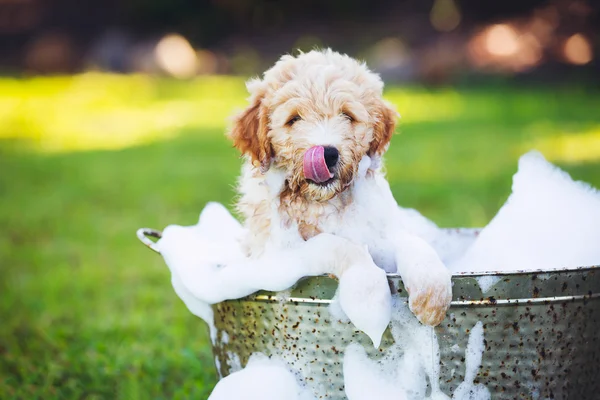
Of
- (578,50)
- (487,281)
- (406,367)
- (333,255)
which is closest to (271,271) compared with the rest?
(333,255)

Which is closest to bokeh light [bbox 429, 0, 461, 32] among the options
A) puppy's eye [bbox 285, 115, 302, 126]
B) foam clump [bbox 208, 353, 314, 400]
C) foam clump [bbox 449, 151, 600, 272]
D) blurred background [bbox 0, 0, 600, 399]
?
blurred background [bbox 0, 0, 600, 399]

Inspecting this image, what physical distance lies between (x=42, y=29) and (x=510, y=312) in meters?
17.0

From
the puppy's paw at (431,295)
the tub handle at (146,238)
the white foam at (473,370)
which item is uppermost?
the tub handle at (146,238)

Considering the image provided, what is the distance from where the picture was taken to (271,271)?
2094mm

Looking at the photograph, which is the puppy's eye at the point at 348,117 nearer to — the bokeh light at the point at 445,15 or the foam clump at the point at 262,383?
the foam clump at the point at 262,383

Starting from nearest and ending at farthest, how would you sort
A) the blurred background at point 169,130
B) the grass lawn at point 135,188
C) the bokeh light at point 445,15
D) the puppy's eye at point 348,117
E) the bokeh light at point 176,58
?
the puppy's eye at point 348,117, the grass lawn at point 135,188, the blurred background at point 169,130, the bokeh light at point 445,15, the bokeh light at point 176,58

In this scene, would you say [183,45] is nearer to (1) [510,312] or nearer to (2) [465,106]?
(2) [465,106]

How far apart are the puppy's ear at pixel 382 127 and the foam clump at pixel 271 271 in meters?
0.38

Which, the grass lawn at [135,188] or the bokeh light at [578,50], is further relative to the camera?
the bokeh light at [578,50]

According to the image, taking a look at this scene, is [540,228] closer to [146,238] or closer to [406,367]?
[406,367]

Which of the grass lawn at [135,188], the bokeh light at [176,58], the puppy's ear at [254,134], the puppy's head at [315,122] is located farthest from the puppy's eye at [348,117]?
the bokeh light at [176,58]

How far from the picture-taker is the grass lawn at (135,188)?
3363 mm

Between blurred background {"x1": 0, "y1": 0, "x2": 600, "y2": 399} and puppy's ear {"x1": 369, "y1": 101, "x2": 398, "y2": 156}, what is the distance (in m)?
0.51

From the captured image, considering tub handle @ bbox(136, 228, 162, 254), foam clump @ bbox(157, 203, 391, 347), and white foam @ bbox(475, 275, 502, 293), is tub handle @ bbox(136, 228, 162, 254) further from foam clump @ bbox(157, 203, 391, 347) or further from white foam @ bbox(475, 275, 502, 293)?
white foam @ bbox(475, 275, 502, 293)
